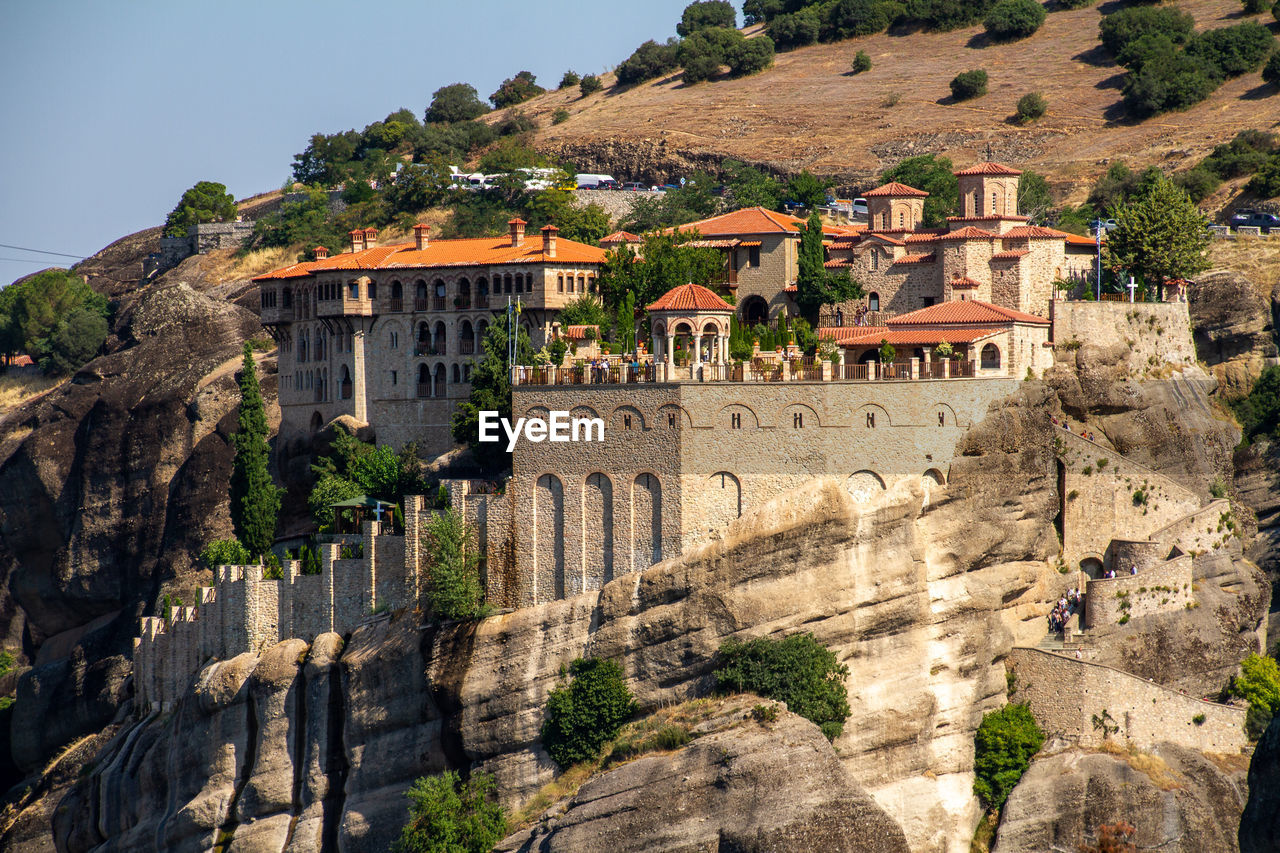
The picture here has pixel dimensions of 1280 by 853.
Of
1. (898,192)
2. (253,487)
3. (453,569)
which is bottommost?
(453,569)

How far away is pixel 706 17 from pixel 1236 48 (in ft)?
167

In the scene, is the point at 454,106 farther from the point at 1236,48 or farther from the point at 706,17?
the point at 1236,48

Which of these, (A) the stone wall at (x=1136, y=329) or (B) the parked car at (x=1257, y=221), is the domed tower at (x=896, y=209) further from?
(B) the parked car at (x=1257, y=221)

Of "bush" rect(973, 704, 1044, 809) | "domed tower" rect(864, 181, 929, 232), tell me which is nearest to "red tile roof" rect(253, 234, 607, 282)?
"domed tower" rect(864, 181, 929, 232)

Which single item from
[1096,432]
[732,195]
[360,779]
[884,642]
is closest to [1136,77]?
[732,195]

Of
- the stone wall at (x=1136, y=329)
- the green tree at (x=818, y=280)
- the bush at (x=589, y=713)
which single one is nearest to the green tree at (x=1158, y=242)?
the stone wall at (x=1136, y=329)

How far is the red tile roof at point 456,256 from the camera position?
268 ft

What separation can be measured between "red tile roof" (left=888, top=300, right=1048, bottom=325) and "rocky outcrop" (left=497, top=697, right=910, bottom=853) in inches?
686

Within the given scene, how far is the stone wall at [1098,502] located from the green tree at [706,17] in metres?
90.2

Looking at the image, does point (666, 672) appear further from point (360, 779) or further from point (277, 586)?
point (277, 586)

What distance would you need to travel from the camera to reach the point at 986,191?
7756cm

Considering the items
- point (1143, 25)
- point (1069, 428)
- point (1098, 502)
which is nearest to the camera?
point (1098, 502)

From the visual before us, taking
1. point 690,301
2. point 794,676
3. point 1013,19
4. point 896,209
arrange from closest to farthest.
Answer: point 794,676 → point 690,301 → point 896,209 → point 1013,19

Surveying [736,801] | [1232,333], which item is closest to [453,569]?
[736,801]
